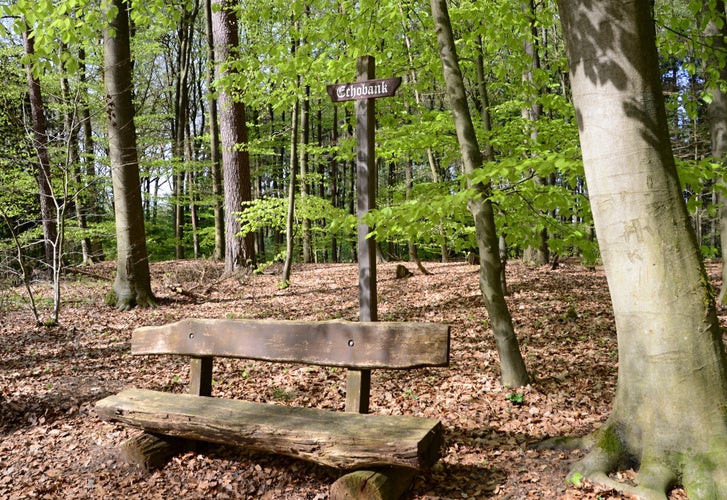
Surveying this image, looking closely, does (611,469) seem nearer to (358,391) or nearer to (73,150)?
(358,391)

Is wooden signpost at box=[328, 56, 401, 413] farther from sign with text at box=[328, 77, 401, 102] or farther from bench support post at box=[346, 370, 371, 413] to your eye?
bench support post at box=[346, 370, 371, 413]

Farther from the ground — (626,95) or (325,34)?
(325,34)

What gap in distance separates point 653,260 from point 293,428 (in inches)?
92.3

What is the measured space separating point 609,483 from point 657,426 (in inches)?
16.4

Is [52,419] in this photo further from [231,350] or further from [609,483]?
[609,483]

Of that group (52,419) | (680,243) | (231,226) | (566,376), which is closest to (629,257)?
(680,243)

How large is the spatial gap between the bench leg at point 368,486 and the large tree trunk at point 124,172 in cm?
773

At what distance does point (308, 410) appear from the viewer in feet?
11.3

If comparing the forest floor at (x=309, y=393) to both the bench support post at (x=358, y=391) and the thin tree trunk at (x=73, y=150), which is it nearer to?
the bench support post at (x=358, y=391)

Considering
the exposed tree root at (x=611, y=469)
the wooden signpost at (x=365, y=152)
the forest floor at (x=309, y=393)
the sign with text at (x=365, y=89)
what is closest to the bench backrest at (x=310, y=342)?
the forest floor at (x=309, y=393)

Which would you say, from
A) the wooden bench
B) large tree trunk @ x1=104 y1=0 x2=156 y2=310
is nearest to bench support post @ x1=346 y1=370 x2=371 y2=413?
the wooden bench

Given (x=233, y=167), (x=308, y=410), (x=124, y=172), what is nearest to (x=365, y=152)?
(x=308, y=410)

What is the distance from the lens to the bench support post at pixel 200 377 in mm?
4160

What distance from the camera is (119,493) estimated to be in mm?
3572
